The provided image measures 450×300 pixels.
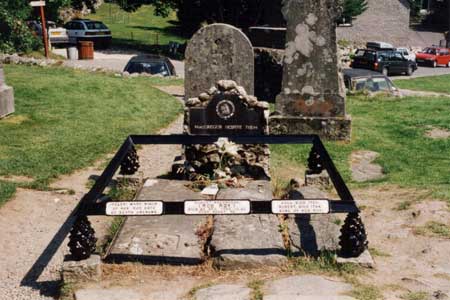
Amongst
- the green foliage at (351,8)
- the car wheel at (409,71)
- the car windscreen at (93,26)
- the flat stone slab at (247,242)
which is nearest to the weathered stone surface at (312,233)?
the flat stone slab at (247,242)

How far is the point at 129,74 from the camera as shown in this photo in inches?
895

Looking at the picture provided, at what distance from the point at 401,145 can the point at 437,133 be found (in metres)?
1.47

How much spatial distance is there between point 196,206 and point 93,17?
53516mm

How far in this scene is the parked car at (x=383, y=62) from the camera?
1339 inches

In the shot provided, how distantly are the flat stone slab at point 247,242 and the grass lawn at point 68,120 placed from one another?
378 centimetres

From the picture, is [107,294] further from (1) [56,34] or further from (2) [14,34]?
(1) [56,34]

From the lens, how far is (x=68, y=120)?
1410 cm

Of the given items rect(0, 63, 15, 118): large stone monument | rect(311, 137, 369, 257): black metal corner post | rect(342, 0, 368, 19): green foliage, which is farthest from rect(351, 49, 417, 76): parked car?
rect(311, 137, 369, 257): black metal corner post

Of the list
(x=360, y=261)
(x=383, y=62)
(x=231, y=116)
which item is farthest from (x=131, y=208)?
(x=383, y=62)

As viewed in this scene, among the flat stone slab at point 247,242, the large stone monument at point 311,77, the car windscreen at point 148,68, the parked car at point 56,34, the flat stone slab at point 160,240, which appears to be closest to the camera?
the flat stone slab at point 247,242

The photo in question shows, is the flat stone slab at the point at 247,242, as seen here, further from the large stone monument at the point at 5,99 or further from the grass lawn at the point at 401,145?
the large stone monument at the point at 5,99

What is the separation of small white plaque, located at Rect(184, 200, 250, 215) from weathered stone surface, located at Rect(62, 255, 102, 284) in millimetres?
1156

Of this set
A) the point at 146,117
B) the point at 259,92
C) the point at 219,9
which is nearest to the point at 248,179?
the point at 146,117

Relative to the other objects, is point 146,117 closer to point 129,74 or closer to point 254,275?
point 129,74
